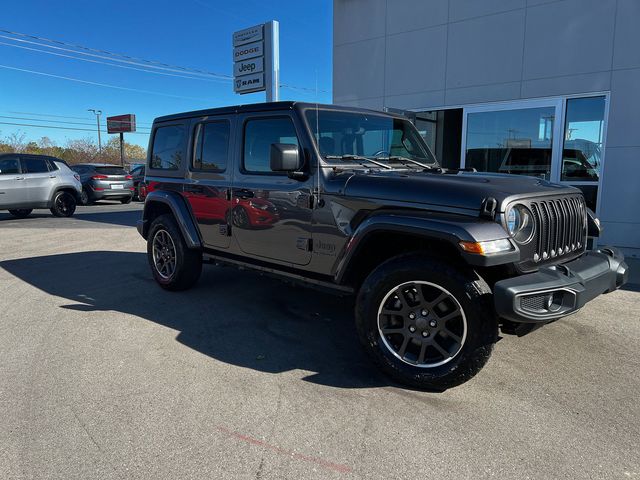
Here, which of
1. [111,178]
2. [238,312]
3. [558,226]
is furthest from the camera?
[111,178]

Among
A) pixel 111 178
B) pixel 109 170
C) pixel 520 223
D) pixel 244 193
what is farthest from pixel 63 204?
pixel 520 223

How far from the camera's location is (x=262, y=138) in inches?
171

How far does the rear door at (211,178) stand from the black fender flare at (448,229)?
1.82 meters

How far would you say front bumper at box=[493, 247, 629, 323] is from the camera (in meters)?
2.72

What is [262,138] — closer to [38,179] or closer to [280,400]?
[280,400]

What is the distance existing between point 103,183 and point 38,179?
4923 millimetres

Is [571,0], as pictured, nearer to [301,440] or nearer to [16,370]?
[301,440]

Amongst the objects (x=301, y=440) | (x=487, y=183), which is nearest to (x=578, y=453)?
(x=301, y=440)

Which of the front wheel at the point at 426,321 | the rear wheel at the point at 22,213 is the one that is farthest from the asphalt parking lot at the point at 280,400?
the rear wheel at the point at 22,213

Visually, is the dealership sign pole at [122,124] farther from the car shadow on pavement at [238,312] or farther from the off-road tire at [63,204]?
the car shadow on pavement at [238,312]

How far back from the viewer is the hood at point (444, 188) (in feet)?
9.79

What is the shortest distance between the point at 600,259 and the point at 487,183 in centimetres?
113

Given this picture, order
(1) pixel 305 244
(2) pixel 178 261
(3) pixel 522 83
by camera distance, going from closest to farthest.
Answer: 1. (1) pixel 305 244
2. (2) pixel 178 261
3. (3) pixel 522 83

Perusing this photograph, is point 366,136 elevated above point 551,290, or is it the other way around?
point 366,136
